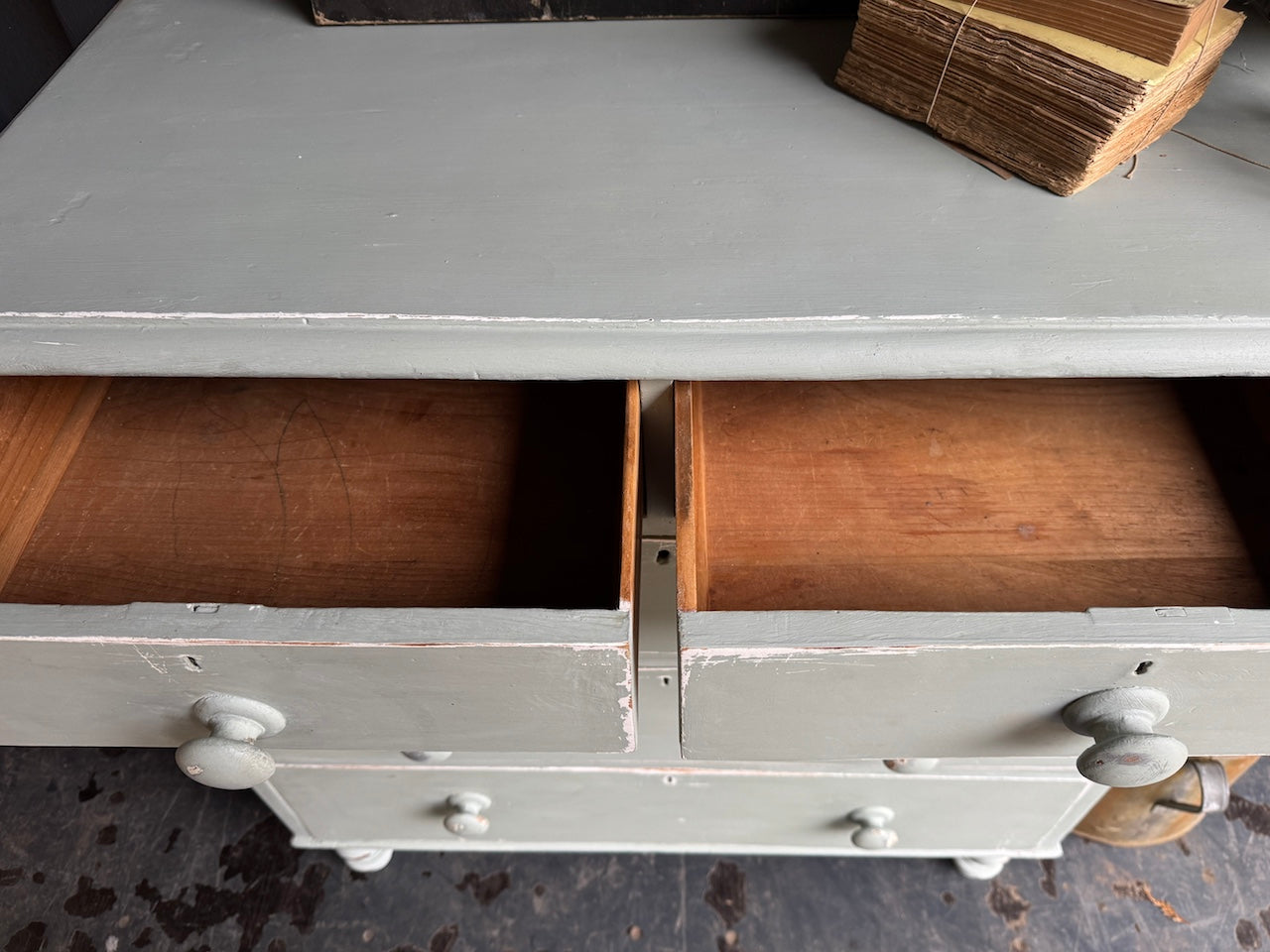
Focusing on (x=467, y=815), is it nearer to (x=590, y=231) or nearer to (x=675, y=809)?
(x=675, y=809)

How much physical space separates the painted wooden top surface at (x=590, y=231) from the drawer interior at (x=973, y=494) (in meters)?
0.10

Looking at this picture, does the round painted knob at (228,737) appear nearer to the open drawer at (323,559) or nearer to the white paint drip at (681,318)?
the open drawer at (323,559)

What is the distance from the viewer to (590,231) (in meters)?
0.51

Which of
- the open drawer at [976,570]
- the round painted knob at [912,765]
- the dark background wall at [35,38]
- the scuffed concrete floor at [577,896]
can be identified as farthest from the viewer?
the dark background wall at [35,38]

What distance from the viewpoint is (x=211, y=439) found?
2.07ft

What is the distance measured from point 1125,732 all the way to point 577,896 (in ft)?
2.08

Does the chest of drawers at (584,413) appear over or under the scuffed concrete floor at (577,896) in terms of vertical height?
over

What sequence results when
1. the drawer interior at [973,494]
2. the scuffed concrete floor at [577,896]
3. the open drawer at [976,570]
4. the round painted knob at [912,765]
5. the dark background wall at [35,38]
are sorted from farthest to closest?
the dark background wall at [35,38] → the scuffed concrete floor at [577,896] → the round painted knob at [912,765] → the drawer interior at [973,494] → the open drawer at [976,570]

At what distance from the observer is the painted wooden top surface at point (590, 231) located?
0.46 metres

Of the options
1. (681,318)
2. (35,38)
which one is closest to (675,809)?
(681,318)

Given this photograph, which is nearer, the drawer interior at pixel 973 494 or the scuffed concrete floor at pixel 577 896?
the drawer interior at pixel 973 494

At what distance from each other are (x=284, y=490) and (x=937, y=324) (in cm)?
42

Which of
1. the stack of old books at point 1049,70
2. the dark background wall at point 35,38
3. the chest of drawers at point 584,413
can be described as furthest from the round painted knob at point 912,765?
the dark background wall at point 35,38

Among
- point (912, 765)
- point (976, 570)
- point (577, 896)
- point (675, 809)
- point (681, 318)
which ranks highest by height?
point (681, 318)
